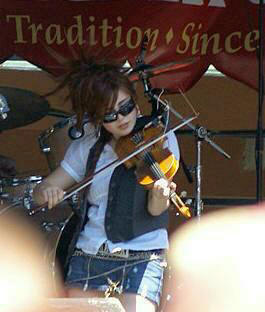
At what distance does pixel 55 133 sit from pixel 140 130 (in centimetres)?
63

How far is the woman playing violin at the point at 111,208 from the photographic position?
323 cm

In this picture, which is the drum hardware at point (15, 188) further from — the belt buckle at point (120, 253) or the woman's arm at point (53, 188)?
the belt buckle at point (120, 253)

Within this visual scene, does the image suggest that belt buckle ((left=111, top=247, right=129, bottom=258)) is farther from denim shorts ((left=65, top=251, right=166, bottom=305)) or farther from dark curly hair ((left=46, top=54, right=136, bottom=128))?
dark curly hair ((left=46, top=54, right=136, bottom=128))

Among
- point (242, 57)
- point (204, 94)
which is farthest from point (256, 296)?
point (204, 94)

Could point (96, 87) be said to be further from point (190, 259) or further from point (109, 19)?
point (109, 19)

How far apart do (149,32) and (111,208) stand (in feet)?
6.11

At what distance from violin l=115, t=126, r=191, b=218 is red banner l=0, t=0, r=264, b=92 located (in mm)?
1640

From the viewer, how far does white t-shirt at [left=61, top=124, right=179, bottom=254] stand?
329 cm

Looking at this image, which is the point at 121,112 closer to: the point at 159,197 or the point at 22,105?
the point at 159,197

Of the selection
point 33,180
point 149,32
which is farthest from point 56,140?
point 149,32

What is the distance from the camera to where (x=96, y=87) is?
3.25m

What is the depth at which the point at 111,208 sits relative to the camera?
130 inches

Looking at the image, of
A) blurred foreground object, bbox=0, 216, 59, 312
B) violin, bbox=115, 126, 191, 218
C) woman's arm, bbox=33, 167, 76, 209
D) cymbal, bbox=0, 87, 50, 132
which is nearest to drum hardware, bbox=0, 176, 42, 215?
blurred foreground object, bbox=0, 216, 59, 312

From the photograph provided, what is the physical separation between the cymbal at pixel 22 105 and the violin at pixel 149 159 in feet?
2.60
